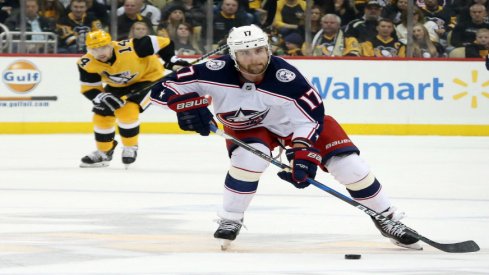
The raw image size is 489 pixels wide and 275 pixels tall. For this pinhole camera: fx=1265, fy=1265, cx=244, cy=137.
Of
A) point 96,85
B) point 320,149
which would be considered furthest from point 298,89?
point 96,85

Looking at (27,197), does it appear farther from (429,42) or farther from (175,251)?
(429,42)

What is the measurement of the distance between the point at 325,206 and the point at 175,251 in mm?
1904

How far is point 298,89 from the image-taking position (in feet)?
16.2

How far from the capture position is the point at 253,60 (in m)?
4.85

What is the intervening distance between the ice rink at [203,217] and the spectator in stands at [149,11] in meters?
2.03

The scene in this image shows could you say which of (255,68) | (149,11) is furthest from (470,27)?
(255,68)

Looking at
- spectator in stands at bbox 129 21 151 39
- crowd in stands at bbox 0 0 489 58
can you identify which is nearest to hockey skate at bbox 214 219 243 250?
crowd in stands at bbox 0 0 489 58

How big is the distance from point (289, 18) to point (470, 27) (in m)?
1.76

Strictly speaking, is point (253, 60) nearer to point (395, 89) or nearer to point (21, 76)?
point (21, 76)

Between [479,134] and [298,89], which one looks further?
[479,134]

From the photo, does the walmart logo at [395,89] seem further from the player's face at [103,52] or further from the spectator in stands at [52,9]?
the player's face at [103,52]

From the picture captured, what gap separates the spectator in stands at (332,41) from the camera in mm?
12047

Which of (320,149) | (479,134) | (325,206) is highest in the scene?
(320,149)

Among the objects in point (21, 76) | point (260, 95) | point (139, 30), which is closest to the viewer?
point (260, 95)
